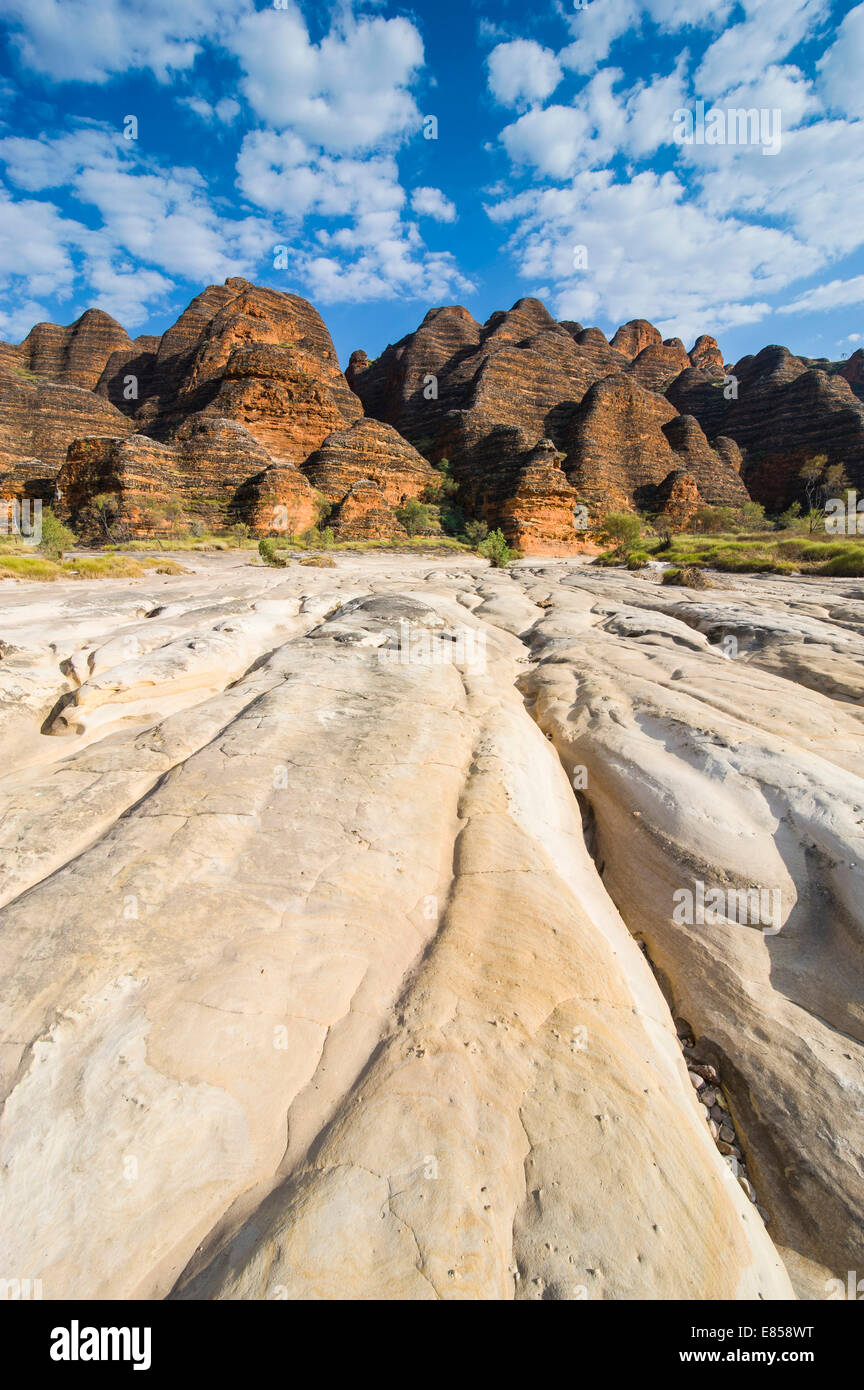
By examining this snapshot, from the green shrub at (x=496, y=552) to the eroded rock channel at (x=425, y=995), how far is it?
21102 millimetres

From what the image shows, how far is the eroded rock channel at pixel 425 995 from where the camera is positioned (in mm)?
1864

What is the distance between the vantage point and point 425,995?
271cm

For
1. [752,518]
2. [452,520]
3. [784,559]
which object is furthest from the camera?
[752,518]

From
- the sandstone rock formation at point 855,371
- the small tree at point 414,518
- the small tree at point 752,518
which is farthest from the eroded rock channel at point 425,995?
the sandstone rock formation at point 855,371

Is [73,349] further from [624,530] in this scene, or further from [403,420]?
[624,530]

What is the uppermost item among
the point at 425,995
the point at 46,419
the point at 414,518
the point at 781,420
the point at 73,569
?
the point at 781,420

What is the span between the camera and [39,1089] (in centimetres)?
214

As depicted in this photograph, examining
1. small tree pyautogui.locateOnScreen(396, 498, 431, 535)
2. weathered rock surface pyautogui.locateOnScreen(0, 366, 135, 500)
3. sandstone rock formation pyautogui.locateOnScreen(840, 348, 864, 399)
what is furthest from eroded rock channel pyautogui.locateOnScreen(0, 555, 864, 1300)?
sandstone rock formation pyautogui.locateOnScreen(840, 348, 864, 399)

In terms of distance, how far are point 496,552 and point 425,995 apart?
27.3m

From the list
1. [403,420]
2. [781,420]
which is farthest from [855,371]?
[403,420]

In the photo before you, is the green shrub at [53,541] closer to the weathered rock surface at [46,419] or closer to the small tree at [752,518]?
the weathered rock surface at [46,419]
